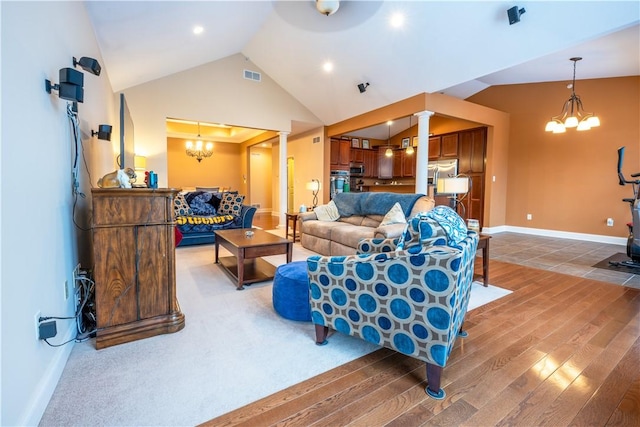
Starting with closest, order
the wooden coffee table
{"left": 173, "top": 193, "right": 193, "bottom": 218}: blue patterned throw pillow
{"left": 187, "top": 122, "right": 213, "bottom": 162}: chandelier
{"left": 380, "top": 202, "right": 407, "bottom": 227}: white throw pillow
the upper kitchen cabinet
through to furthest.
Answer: the wooden coffee table
{"left": 380, "top": 202, "right": 407, "bottom": 227}: white throw pillow
{"left": 173, "top": 193, "right": 193, "bottom": 218}: blue patterned throw pillow
the upper kitchen cabinet
{"left": 187, "top": 122, "right": 213, "bottom": 162}: chandelier

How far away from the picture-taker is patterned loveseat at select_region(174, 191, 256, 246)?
16.2ft

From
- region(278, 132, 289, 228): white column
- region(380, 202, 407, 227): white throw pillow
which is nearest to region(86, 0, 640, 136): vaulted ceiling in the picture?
region(278, 132, 289, 228): white column

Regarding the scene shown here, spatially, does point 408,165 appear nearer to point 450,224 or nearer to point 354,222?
point 354,222

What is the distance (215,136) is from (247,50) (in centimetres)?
403

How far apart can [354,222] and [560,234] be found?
15.7ft

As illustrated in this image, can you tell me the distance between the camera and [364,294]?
1.63m

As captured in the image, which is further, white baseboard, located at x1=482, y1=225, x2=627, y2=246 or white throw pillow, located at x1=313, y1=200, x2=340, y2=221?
white baseboard, located at x1=482, y1=225, x2=627, y2=246

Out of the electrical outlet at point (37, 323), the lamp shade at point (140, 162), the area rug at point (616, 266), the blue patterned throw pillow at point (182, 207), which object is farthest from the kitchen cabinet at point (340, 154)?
the electrical outlet at point (37, 323)

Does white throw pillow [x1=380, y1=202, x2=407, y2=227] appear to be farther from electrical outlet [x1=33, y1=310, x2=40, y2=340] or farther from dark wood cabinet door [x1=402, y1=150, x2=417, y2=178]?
dark wood cabinet door [x1=402, y1=150, x2=417, y2=178]

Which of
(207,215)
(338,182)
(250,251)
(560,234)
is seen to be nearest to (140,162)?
(207,215)

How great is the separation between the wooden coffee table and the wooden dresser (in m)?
0.85

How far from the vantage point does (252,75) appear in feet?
21.2

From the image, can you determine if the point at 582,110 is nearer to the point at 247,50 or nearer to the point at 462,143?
the point at 462,143

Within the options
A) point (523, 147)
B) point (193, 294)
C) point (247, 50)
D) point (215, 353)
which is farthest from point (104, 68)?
point (523, 147)
